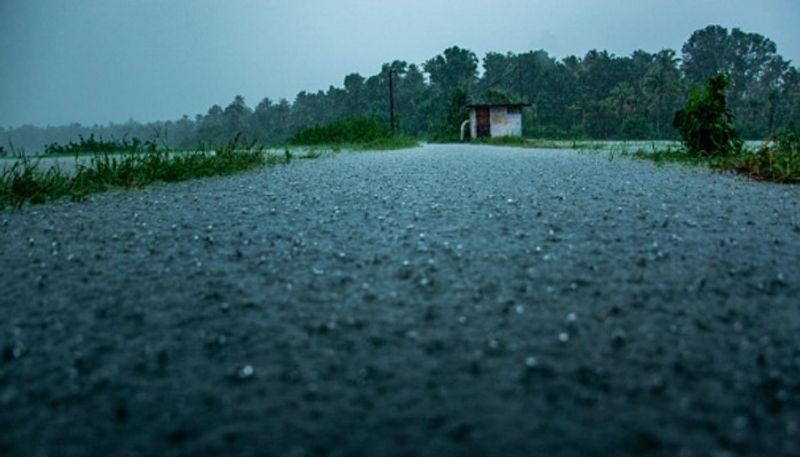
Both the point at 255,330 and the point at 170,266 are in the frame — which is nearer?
the point at 255,330

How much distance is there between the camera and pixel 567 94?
7350 cm

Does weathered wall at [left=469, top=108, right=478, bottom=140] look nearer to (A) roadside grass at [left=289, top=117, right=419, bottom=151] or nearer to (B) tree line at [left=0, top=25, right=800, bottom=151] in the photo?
(B) tree line at [left=0, top=25, right=800, bottom=151]

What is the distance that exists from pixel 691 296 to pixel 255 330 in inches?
73.0

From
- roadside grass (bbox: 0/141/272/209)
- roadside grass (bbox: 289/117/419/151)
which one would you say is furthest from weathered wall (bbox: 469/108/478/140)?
roadside grass (bbox: 0/141/272/209)

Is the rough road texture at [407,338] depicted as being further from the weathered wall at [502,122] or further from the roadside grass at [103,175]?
the weathered wall at [502,122]

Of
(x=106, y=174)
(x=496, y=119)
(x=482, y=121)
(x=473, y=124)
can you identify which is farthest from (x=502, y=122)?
(x=106, y=174)

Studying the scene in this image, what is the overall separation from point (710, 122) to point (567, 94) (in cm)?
6596

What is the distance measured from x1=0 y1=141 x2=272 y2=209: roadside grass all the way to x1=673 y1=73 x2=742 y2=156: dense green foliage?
361 inches

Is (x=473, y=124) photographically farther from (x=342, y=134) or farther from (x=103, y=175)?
(x=103, y=175)

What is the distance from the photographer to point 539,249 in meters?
3.24

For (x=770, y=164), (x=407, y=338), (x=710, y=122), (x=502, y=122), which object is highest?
(x=502, y=122)

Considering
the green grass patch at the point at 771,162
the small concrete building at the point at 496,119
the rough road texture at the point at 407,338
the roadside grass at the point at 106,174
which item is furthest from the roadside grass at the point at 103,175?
the small concrete building at the point at 496,119

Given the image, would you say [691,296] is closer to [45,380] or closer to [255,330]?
[255,330]

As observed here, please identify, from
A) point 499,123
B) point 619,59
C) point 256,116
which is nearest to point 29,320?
point 499,123
